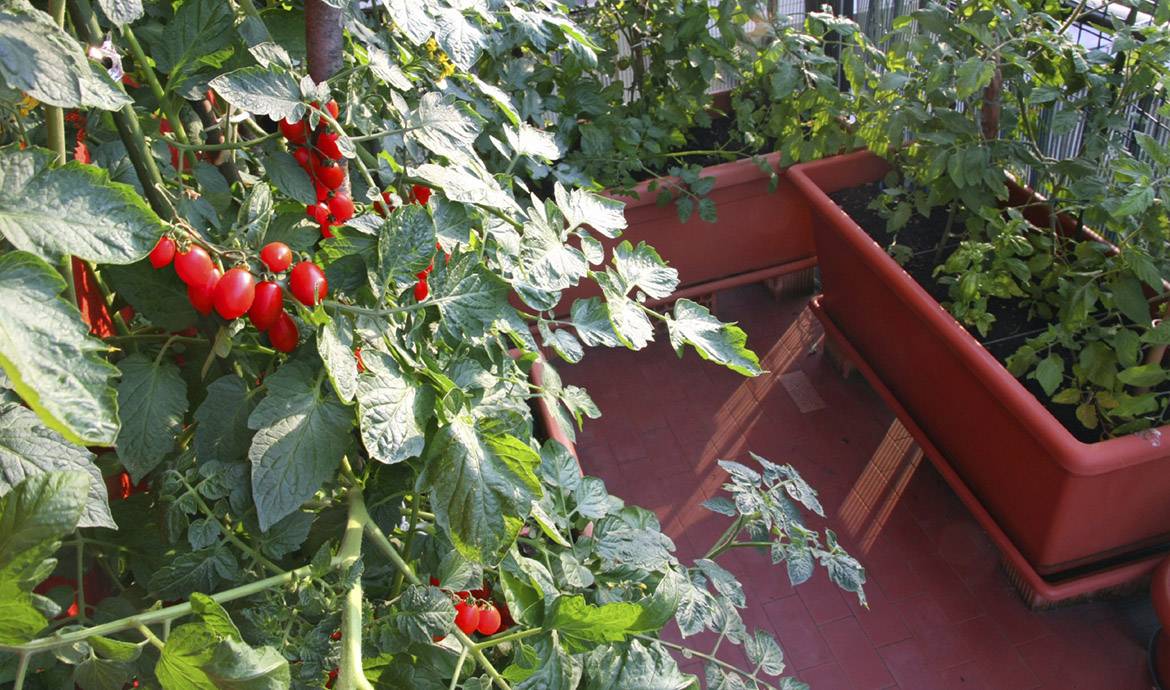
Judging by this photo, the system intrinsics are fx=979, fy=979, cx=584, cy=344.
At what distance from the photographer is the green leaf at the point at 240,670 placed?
67 centimetres

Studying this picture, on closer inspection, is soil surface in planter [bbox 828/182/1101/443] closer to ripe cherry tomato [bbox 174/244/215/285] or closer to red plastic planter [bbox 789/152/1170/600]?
red plastic planter [bbox 789/152/1170/600]

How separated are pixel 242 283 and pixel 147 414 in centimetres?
21

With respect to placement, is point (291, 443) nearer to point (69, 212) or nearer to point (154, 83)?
point (69, 212)

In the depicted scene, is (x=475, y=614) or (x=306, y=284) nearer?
(x=306, y=284)

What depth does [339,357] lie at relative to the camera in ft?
2.60

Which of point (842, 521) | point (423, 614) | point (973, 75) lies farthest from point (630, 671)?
point (973, 75)

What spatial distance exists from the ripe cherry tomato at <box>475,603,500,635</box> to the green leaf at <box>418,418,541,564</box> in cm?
22

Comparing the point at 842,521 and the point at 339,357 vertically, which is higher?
the point at 339,357

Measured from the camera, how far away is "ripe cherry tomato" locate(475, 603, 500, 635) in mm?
1043

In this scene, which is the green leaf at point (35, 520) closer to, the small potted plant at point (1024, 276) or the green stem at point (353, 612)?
the green stem at point (353, 612)

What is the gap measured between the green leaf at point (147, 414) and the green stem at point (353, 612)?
Result: 0.18 metres

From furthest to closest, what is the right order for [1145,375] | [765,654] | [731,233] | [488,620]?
[731,233] → [1145,375] → [765,654] → [488,620]

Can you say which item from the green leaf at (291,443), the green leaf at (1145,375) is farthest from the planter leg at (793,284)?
the green leaf at (291,443)

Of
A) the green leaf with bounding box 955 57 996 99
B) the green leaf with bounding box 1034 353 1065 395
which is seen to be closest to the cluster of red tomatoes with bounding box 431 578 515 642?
the green leaf with bounding box 1034 353 1065 395
